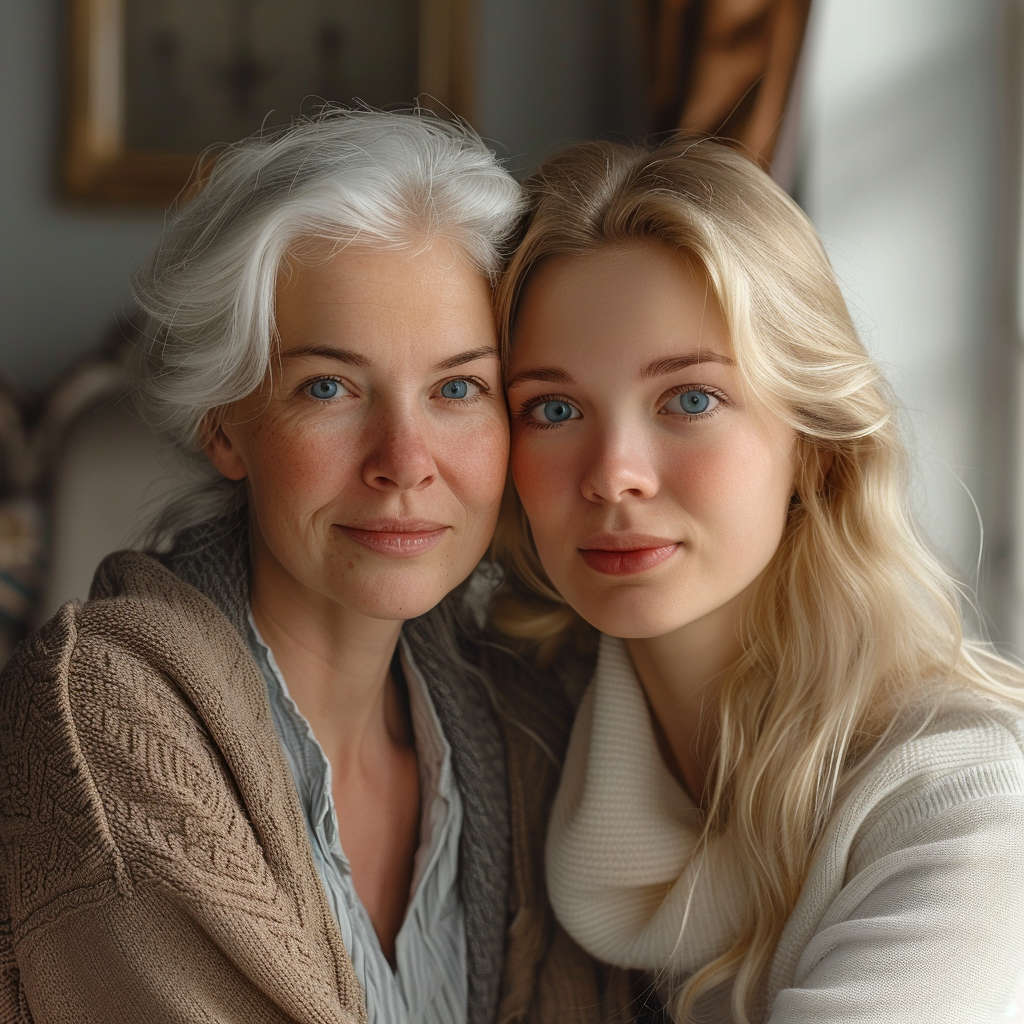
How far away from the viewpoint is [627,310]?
3.45ft

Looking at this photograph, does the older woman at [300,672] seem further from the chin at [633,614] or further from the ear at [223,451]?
the chin at [633,614]

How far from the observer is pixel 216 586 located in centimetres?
116

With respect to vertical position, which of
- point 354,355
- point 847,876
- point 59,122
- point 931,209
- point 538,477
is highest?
point 59,122

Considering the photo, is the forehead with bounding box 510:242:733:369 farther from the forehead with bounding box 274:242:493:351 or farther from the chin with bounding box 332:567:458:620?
the chin with bounding box 332:567:458:620

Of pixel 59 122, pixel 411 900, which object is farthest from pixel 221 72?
pixel 411 900

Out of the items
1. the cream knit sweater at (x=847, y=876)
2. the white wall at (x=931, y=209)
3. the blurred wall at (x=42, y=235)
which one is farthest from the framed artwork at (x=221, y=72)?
the cream knit sweater at (x=847, y=876)

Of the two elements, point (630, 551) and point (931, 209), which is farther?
point (931, 209)

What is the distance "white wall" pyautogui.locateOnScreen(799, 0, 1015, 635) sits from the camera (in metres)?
1.81

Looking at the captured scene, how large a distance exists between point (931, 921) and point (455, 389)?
656 millimetres

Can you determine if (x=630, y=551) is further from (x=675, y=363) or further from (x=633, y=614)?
(x=675, y=363)

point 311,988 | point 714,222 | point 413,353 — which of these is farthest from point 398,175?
point 311,988

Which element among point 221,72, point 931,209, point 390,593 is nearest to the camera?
point 390,593

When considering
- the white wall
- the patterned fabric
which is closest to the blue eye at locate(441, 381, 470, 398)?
the patterned fabric

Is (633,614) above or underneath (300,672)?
above
